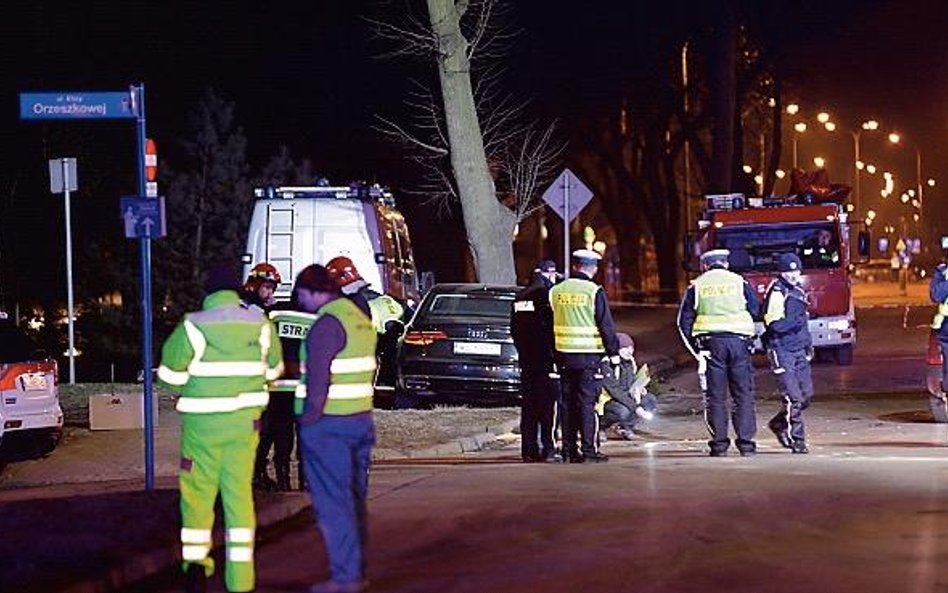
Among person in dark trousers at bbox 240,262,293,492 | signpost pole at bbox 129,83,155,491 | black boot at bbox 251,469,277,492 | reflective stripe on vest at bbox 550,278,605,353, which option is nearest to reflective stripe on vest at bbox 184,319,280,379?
signpost pole at bbox 129,83,155,491

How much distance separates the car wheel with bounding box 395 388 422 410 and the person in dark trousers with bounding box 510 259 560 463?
551cm

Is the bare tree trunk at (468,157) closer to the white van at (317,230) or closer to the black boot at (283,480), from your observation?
the white van at (317,230)

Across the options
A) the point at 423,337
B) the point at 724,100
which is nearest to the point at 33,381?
the point at 423,337

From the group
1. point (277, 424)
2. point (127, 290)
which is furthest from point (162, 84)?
point (277, 424)

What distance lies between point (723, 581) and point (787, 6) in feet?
155

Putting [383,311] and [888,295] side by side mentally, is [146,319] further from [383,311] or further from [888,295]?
[888,295]

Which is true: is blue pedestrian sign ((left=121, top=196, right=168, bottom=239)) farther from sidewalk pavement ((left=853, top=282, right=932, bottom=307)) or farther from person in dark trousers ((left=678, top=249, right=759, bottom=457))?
sidewalk pavement ((left=853, top=282, right=932, bottom=307))

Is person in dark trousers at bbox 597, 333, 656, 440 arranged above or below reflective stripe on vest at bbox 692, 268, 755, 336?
below

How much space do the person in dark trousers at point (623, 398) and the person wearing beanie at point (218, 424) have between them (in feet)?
30.0

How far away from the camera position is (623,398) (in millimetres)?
19188

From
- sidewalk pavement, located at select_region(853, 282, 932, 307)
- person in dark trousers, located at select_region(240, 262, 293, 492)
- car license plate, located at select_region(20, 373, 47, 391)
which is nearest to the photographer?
person in dark trousers, located at select_region(240, 262, 293, 492)

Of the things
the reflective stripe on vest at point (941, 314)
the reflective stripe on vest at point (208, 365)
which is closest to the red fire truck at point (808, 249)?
the reflective stripe on vest at point (941, 314)

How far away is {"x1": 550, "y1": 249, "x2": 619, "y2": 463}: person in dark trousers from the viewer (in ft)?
52.3

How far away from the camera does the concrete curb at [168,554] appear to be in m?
10.5
